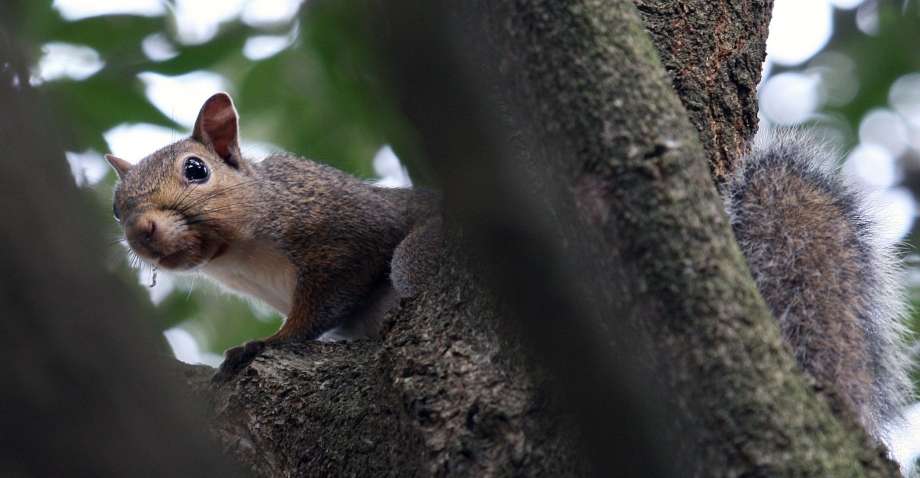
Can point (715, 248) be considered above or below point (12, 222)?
below

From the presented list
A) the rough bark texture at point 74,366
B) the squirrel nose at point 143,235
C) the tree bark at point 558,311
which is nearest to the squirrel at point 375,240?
the squirrel nose at point 143,235

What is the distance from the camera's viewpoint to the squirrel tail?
8.10ft

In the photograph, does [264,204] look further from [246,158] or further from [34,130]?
[34,130]

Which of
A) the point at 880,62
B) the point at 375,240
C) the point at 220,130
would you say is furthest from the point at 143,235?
the point at 880,62

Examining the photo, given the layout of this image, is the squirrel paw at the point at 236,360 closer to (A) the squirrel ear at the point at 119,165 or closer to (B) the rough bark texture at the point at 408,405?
(B) the rough bark texture at the point at 408,405

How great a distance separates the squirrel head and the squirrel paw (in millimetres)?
676

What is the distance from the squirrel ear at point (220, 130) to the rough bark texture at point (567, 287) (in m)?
1.97

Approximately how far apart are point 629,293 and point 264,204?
2.80 m

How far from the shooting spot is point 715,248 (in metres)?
1.60

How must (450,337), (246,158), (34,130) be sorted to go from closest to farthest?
1. (34,130)
2. (450,337)
3. (246,158)

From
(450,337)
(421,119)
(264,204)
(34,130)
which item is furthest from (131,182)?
(421,119)

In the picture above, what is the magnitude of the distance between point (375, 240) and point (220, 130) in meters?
0.84

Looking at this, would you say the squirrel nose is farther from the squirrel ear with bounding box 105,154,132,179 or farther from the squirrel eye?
the squirrel ear with bounding box 105,154,132,179

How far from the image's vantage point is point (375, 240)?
13.2 ft
